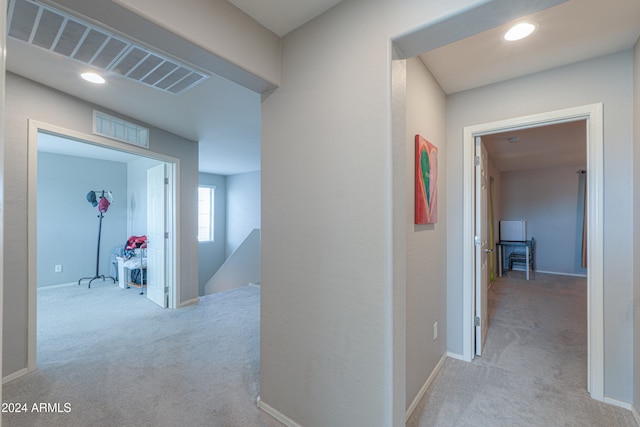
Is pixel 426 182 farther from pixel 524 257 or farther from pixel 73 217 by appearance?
pixel 73 217

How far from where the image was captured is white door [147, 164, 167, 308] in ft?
12.5

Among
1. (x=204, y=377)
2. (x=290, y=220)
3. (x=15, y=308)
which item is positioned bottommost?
(x=204, y=377)

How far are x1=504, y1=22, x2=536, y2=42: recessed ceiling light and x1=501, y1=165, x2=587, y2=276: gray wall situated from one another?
597 cm

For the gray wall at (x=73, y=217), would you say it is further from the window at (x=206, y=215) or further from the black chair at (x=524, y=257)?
the black chair at (x=524, y=257)

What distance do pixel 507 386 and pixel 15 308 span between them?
391 cm

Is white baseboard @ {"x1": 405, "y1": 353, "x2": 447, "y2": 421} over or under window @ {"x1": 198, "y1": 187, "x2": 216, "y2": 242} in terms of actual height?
under

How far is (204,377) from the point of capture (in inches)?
87.3

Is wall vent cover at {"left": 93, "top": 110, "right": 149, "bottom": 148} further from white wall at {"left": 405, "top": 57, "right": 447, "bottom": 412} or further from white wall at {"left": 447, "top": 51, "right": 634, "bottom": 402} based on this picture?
white wall at {"left": 447, "top": 51, "right": 634, "bottom": 402}

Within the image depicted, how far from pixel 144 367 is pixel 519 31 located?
3.69 m

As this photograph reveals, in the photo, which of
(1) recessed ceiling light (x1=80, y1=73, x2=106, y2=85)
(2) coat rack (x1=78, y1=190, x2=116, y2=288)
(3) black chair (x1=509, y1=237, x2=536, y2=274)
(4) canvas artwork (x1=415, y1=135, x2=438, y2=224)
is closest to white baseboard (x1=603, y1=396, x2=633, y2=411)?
(4) canvas artwork (x1=415, y1=135, x2=438, y2=224)

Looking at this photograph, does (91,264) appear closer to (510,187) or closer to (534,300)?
(534,300)

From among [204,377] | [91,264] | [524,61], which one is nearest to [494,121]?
[524,61]

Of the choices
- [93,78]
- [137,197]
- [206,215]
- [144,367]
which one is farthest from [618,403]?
[206,215]

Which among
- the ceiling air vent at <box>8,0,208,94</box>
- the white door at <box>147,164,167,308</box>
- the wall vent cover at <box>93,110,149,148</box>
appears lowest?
the white door at <box>147,164,167,308</box>
